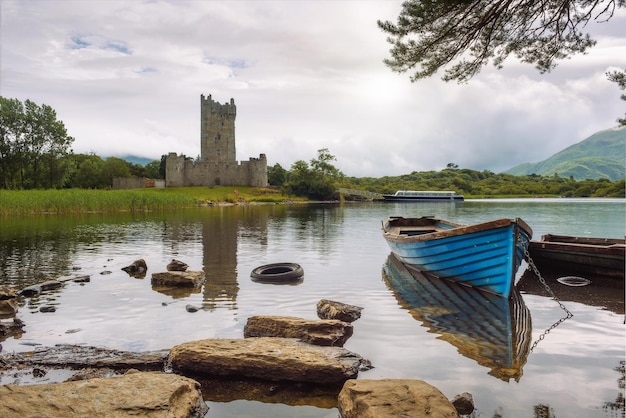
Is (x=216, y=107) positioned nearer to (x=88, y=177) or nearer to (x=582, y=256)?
(x=88, y=177)

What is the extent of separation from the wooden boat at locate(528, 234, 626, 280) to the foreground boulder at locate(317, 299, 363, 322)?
9355 mm

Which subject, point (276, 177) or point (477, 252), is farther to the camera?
point (276, 177)

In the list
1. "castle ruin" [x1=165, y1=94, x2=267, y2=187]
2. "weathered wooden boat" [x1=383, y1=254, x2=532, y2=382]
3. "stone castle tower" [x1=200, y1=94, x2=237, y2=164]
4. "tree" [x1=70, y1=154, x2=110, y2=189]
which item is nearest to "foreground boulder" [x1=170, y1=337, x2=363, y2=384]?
"weathered wooden boat" [x1=383, y1=254, x2=532, y2=382]

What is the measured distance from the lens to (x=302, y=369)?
7.13 metres

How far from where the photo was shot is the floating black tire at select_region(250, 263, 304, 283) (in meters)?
15.5

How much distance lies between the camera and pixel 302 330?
9.03 meters

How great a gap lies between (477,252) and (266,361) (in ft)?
28.3

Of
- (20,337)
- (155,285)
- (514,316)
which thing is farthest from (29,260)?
(514,316)

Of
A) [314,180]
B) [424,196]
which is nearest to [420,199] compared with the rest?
[424,196]

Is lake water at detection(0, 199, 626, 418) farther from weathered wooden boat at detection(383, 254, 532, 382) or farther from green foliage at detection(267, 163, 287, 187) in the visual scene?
green foliage at detection(267, 163, 287, 187)

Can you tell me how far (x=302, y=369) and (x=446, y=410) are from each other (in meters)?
2.33

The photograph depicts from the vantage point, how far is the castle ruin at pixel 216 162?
3831 inches

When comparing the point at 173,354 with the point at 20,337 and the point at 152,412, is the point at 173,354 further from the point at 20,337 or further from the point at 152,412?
the point at 20,337

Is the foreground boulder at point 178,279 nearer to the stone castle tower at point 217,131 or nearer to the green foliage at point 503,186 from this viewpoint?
the stone castle tower at point 217,131
